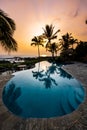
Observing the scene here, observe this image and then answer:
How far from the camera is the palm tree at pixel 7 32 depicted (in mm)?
10190

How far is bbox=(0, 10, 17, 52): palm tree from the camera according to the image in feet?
33.4

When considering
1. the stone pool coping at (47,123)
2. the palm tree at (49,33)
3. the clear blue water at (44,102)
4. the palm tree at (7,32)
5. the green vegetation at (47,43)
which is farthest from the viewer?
the palm tree at (49,33)

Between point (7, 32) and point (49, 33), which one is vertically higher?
point (49, 33)

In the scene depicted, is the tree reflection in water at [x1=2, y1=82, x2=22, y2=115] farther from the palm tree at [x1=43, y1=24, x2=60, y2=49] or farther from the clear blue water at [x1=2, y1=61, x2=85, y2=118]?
the palm tree at [x1=43, y1=24, x2=60, y2=49]

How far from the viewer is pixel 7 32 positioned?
10.6 m

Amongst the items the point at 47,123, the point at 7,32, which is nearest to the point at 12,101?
the point at 47,123

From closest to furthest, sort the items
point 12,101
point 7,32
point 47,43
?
point 12,101 → point 7,32 → point 47,43

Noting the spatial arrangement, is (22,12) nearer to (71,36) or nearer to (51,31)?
(51,31)

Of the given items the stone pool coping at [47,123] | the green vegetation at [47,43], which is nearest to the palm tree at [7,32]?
the green vegetation at [47,43]

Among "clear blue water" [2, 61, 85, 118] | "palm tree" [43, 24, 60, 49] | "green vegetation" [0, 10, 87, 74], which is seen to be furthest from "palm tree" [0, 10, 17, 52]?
"palm tree" [43, 24, 60, 49]

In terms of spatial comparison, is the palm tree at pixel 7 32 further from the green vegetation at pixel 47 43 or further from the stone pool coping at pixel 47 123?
the stone pool coping at pixel 47 123

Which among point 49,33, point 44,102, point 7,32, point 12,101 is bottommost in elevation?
point 44,102

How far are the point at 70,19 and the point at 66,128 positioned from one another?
19.5 metres

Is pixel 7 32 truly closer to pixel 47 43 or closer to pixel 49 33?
pixel 49 33
